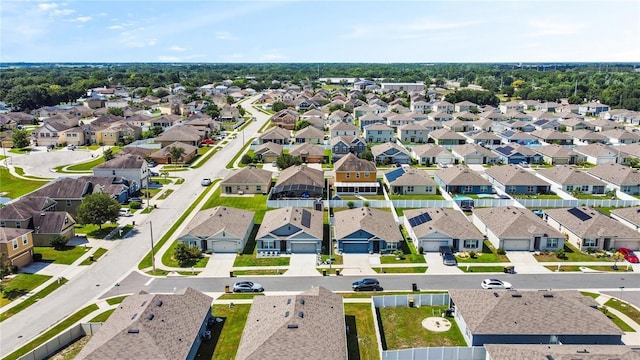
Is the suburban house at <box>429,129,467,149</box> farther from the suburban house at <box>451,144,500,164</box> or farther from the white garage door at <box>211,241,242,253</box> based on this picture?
the white garage door at <box>211,241,242,253</box>

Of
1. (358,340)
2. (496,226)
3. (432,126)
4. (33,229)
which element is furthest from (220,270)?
(432,126)

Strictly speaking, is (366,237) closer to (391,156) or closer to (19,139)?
(391,156)

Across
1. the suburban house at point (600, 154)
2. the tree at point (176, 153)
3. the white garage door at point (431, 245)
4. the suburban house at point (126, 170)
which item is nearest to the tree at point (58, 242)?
the suburban house at point (126, 170)

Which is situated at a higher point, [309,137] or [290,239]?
[309,137]

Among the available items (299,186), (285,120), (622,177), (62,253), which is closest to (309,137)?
(285,120)

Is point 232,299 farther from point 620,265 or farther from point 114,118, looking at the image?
point 114,118

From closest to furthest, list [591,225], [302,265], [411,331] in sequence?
1. [411,331]
2. [302,265]
3. [591,225]

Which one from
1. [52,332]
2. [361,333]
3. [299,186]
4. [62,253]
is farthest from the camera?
[299,186]

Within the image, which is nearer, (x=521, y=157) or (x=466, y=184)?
(x=466, y=184)
